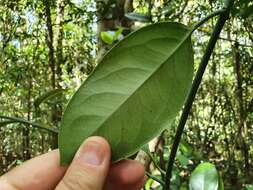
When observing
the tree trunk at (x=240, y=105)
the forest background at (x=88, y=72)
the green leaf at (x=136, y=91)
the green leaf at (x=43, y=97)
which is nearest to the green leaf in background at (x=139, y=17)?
the green leaf at (x=43, y=97)

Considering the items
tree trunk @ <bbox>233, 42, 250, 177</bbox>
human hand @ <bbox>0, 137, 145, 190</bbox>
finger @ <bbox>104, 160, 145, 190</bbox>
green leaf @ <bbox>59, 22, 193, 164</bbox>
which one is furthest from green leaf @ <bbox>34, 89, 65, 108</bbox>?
tree trunk @ <bbox>233, 42, 250, 177</bbox>

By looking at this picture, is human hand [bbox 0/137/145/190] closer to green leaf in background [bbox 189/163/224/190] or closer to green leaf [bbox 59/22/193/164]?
green leaf [bbox 59/22/193/164]

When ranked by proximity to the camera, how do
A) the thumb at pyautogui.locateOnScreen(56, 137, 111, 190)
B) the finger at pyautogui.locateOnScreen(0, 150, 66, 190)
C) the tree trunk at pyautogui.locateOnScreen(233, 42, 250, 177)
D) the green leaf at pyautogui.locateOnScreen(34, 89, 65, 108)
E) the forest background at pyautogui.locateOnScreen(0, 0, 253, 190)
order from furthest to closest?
1. the forest background at pyautogui.locateOnScreen(0, 0, 253, 190)
2. the tree trunk at pyautogui.locateOnScreen(233, 42, 250, 177)
3. the green leaf at pyautogui.locateOnScreen(34, 89, 65, 108)
4. the finger at pyautogui.locateOnScreen(0, 150, 66, 190)
5. the thumb at pyautogui.locateOnScreen(56, 137, 111, 190)

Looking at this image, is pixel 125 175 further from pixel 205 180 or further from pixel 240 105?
pixel 240 105

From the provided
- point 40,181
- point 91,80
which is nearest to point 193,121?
point 40,181

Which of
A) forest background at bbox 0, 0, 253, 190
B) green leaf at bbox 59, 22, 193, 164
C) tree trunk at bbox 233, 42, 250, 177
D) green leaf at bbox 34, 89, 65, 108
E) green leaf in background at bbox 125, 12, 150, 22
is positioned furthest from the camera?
forest background at bbox 0, 0, 253, 190

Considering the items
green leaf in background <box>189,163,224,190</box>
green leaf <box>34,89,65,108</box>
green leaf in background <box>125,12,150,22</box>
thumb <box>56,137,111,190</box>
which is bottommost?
green leaf in background <box>189,163,224,190</box>

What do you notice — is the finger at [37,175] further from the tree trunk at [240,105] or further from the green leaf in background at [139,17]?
the tree trunk at [240,105]
